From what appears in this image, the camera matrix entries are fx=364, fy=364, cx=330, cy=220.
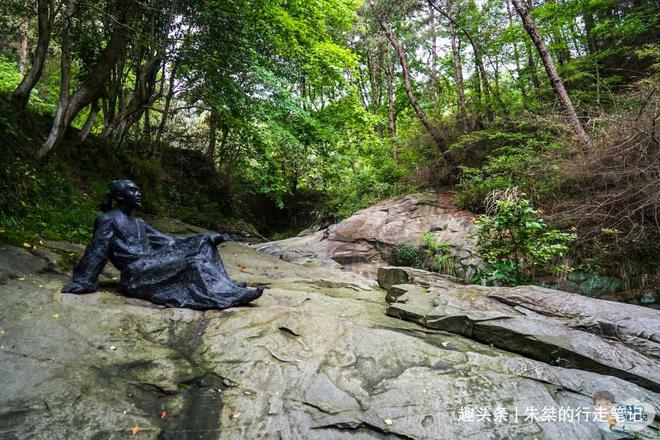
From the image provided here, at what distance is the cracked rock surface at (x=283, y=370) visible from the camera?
2426mm

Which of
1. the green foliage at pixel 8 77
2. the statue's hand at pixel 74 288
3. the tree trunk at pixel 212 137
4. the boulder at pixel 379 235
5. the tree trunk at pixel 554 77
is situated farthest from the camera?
the tree trunk at pixel 212 137

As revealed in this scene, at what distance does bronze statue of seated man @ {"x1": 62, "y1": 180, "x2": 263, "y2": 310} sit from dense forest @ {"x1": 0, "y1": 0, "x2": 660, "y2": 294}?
1738 millimetres

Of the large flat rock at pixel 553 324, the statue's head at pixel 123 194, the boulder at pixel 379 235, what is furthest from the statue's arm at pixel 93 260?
the boulder at pixel 379 235

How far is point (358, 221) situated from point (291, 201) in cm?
687

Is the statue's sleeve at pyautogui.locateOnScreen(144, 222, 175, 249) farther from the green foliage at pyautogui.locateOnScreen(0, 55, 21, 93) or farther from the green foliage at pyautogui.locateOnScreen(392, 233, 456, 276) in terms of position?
the green foliage at pyautogui.locateOnScreen(0, 55, 21, 93)

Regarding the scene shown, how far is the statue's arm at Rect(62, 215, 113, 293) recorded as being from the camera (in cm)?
369

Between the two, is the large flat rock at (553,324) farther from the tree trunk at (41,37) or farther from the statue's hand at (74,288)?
the tree trunk at (41,37)

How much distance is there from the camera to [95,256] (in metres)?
3.85

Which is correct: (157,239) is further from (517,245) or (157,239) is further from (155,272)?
(517,245)

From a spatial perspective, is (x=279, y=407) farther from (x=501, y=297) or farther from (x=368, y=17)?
(x=368, y=17)

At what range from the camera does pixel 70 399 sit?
2.39m

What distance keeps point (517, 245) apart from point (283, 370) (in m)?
4.66

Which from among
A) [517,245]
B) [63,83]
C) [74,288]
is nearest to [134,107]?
[63,83]

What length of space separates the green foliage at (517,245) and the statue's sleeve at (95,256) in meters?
5.42
